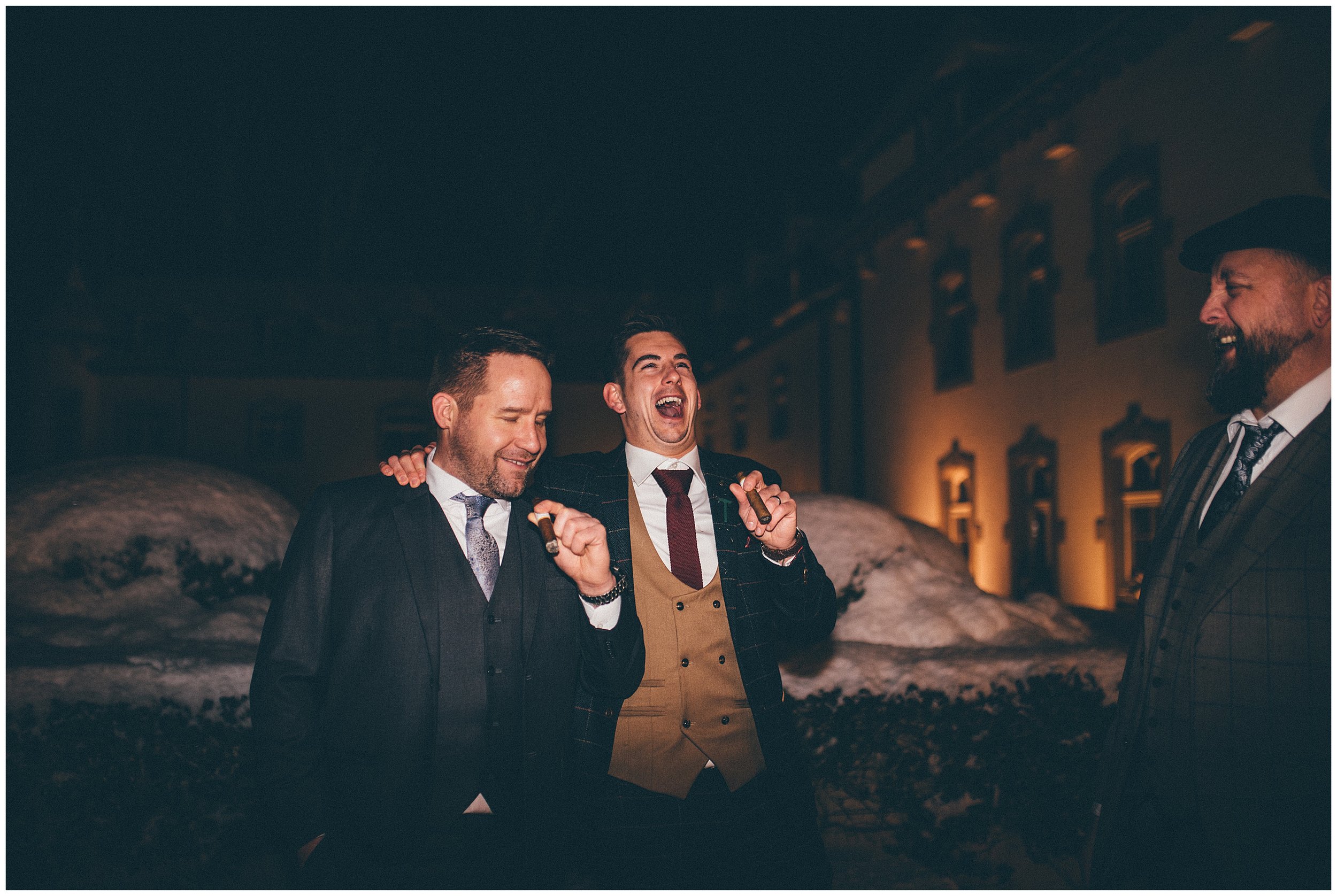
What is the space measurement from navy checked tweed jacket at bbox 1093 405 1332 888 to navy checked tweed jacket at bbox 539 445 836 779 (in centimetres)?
98

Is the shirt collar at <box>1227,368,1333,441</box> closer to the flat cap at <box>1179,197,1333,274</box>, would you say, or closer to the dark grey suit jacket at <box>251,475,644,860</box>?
the flat cap at <box>1179,197,1333,274</box>

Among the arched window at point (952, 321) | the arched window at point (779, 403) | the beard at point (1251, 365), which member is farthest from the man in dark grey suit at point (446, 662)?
the arched window at point (779, 403)

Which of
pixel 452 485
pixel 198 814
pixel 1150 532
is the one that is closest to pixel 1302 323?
pixel 452 485

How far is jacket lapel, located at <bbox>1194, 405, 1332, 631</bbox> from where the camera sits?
7.48 ft

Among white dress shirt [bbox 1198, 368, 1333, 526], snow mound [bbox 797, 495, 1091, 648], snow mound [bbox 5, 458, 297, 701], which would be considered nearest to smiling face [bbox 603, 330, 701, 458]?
white dress shirt [bbox 1198, 368, 1333, 526]

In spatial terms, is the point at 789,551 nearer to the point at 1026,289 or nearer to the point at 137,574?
the point at 137,574

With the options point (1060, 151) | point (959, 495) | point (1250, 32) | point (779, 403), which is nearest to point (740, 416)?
point (779, 403)

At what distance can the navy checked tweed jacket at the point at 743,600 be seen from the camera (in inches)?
102

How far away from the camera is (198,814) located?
4.04 meters

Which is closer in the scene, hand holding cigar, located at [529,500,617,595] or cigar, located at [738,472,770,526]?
hand holding cigar, located at [529,500,617,595]

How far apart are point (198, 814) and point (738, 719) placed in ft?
9.83

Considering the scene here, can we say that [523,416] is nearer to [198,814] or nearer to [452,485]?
[452,485]

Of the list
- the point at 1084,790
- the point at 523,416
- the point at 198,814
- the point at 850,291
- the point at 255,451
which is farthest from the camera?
the point at 255,451

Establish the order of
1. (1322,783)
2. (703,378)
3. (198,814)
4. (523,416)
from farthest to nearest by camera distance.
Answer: (703,378) → (198,814) → (523,416) → (1322,783)
